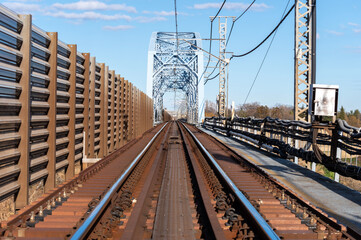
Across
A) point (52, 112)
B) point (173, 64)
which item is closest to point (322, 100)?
point (52, 112)

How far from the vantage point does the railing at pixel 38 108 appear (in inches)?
215

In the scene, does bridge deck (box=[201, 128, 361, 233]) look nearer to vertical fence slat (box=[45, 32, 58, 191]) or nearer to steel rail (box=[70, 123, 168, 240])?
steel rail (box=[70, 123, 168, 240])

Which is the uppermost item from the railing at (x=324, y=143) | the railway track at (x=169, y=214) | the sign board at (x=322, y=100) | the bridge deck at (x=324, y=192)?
the sign board at (x=322, y=100)

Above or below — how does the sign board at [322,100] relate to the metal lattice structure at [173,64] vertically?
below

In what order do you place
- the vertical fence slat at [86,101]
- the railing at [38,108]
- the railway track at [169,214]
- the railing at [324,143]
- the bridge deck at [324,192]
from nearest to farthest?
the railway track at [169,214] → the railing at [38,108] → the bridge deck at [324,192] → the railing at [324,143] → the vertical fence slat at [86,101]

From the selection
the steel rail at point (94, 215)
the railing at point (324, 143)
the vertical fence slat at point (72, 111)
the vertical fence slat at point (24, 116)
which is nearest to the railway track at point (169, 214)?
the steel rail at point (94, 215)

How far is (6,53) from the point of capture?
17.6 ft

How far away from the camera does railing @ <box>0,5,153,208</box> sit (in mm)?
5453

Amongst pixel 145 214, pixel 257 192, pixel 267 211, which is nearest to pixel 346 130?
pixel 257 192

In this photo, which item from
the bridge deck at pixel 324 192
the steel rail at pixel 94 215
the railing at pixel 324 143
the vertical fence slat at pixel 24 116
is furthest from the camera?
the railing at pixel 324 143

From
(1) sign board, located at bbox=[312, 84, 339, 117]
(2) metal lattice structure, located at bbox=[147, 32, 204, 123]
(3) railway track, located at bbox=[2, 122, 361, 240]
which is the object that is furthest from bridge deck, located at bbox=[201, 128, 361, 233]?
(2) metal lattice structure, located at bbox=[147, 32, 204, 123]

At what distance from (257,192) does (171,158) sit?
21.7 feet

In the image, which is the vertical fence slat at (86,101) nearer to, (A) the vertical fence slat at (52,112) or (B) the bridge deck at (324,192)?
(A) the vertical fence slat at (52,112)

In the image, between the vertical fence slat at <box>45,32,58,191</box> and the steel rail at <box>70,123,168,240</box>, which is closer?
the steel rail at <box>70,123,168,240</box>
